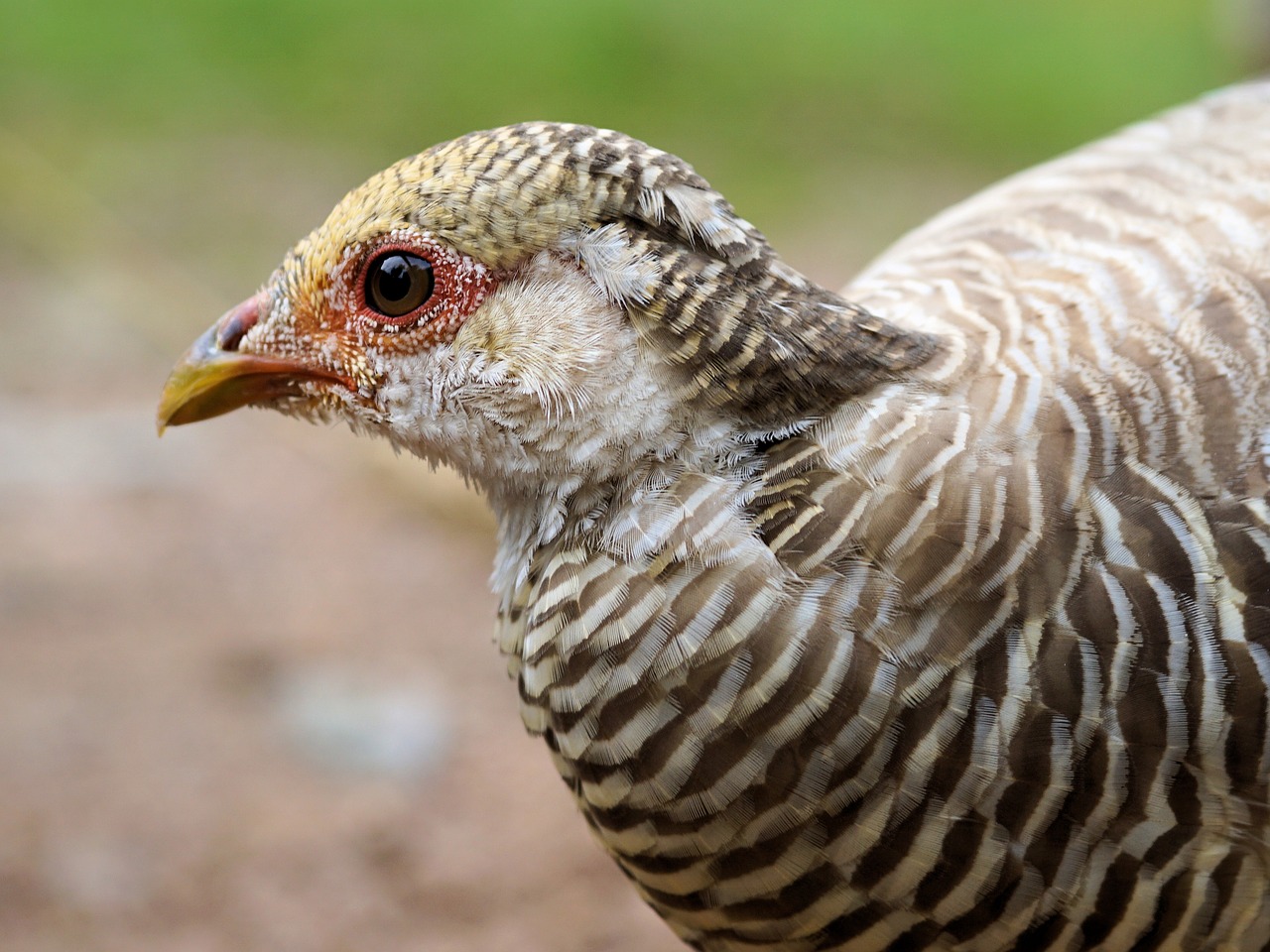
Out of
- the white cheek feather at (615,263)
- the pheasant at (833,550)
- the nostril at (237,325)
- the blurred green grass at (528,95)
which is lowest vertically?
the pheasant at (833,550)

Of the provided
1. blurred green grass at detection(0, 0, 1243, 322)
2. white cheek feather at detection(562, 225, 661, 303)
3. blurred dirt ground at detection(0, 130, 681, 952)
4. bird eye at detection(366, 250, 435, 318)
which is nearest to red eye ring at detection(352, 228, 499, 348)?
bird eye at detection(366, 250, 435, 318)

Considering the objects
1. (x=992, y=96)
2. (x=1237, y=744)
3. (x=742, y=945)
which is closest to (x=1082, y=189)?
(x=1237, y=744)

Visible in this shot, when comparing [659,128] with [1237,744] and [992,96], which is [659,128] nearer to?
[992,96]

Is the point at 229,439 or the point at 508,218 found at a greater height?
the point at 229,439

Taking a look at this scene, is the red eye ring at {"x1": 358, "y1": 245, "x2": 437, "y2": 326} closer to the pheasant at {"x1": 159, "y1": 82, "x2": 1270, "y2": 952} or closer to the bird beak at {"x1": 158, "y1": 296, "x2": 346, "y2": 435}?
the pheasant at {"x1": 159, "y1": 82, "x2": 1270, "y2": 952}

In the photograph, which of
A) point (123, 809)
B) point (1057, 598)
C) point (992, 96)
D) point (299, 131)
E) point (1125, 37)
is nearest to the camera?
point (1057, 598)

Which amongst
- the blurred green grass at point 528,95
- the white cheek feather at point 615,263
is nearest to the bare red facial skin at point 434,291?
the white cheek feather at point 615,263

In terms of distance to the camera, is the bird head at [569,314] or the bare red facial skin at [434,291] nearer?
the bird head at [569,314]

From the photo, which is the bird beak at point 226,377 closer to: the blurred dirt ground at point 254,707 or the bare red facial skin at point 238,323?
the bare red facial skin at point 238,323
